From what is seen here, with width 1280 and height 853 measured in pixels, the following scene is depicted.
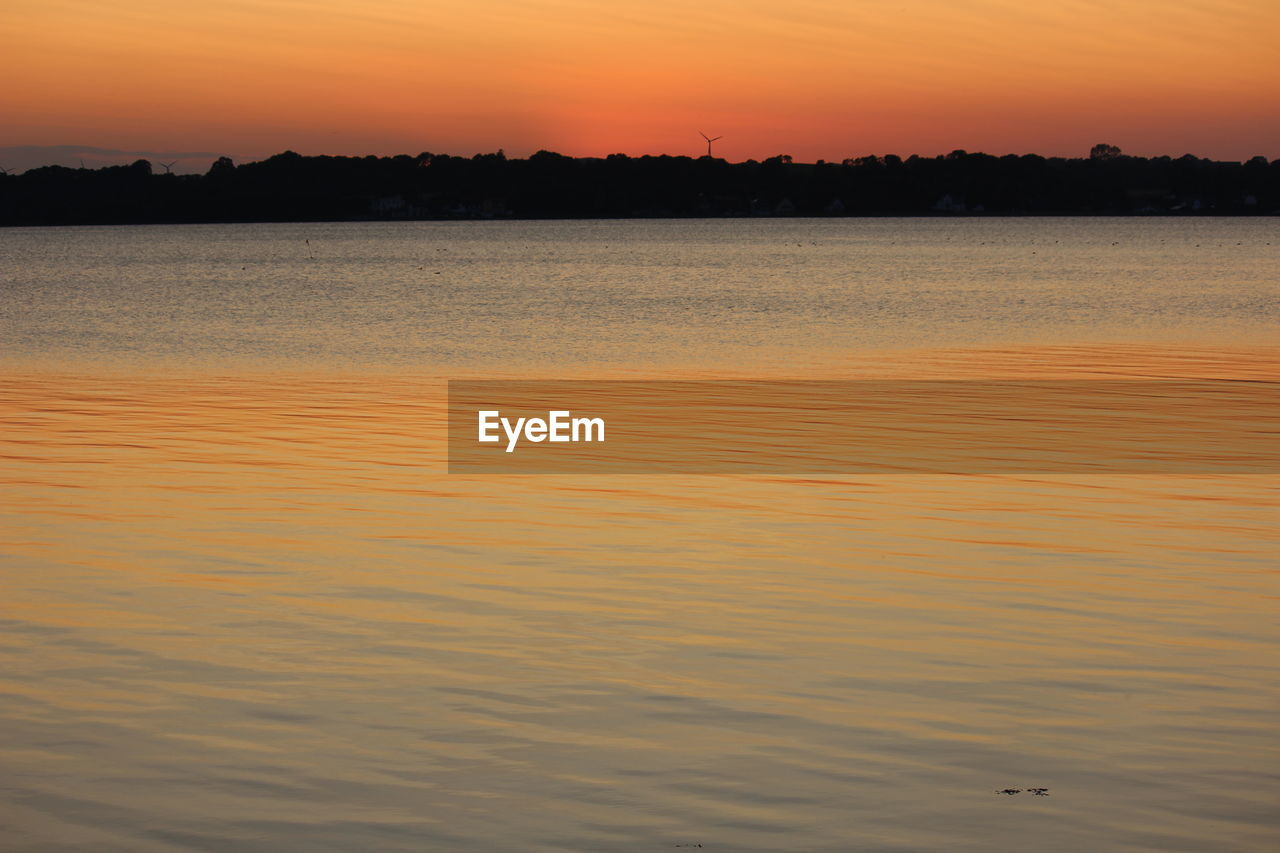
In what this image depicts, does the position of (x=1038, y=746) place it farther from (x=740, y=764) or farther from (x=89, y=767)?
(x=89, y=767)

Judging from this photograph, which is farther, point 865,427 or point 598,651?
point 865,427

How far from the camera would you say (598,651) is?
480 inches

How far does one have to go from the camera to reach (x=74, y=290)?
8762 cm

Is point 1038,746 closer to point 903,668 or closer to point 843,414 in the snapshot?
point 903,668

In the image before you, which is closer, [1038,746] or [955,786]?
[955,786]

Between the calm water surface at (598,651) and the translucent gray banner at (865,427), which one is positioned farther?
the translucent gray banner at (865,427)

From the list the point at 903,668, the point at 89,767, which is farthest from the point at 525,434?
the point at 89,767

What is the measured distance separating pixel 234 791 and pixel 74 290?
8480 cm

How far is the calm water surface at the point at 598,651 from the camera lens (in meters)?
8.85

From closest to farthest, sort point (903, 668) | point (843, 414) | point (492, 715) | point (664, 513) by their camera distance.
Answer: point (492, 715) < point (903, 668) < point (664, 513) < point (843, 414)

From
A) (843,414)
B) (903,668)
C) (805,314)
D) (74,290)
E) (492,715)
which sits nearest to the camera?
(492,715)

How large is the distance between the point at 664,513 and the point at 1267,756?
31.3 ft

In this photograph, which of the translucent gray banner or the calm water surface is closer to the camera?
the calm water surface

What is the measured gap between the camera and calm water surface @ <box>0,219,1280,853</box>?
8.85 m
